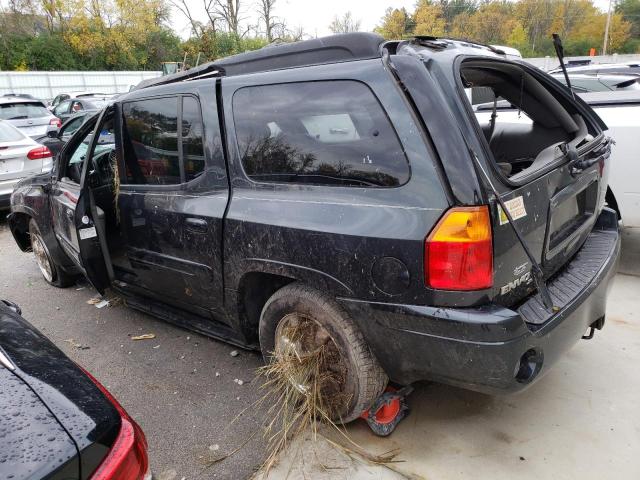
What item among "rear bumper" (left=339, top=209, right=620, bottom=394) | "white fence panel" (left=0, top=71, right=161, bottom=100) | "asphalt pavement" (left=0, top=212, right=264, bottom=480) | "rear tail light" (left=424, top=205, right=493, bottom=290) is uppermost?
"white fence panel" (left=0, top=71, right=161, bottom=100)

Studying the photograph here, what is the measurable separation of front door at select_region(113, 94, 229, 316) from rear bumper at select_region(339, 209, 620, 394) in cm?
104

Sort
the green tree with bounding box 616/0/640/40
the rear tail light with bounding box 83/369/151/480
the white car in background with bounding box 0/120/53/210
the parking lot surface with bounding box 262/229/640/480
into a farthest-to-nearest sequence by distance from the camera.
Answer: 1. the green tree with bounding box 616/0/640/40
2. the white car in background with bounding box 0/120/53/210
3. the parking lot surface with bounding box 262/229/640/480
4. the rear tail light with bounding box 83/369/151/480

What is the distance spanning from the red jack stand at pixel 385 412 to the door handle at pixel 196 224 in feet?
4.45

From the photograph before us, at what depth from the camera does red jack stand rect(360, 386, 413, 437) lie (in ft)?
8.20

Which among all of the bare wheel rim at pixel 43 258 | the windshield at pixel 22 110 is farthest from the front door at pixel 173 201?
the windshield at pixel 22 110

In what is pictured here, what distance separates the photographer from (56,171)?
417 centimetres

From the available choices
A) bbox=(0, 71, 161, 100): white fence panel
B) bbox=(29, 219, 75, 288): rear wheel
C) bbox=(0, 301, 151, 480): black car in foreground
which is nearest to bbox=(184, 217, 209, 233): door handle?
bbox=(0, 301, 151, 480): black car in foreground

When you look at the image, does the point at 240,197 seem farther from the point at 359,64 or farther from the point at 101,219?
the point at 101,219

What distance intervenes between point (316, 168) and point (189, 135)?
100cm

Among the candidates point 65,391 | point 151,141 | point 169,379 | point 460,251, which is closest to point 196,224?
point 151,141

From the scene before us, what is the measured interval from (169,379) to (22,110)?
11.1 metres

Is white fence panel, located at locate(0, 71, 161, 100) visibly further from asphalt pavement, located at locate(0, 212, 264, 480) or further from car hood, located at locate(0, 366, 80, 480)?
car hood, located at locate(0, 366, 80, 480)

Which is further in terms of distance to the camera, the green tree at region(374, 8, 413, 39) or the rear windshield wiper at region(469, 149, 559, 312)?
the green tree at region(374, 8, 413, 39)

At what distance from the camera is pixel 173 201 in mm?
3055
